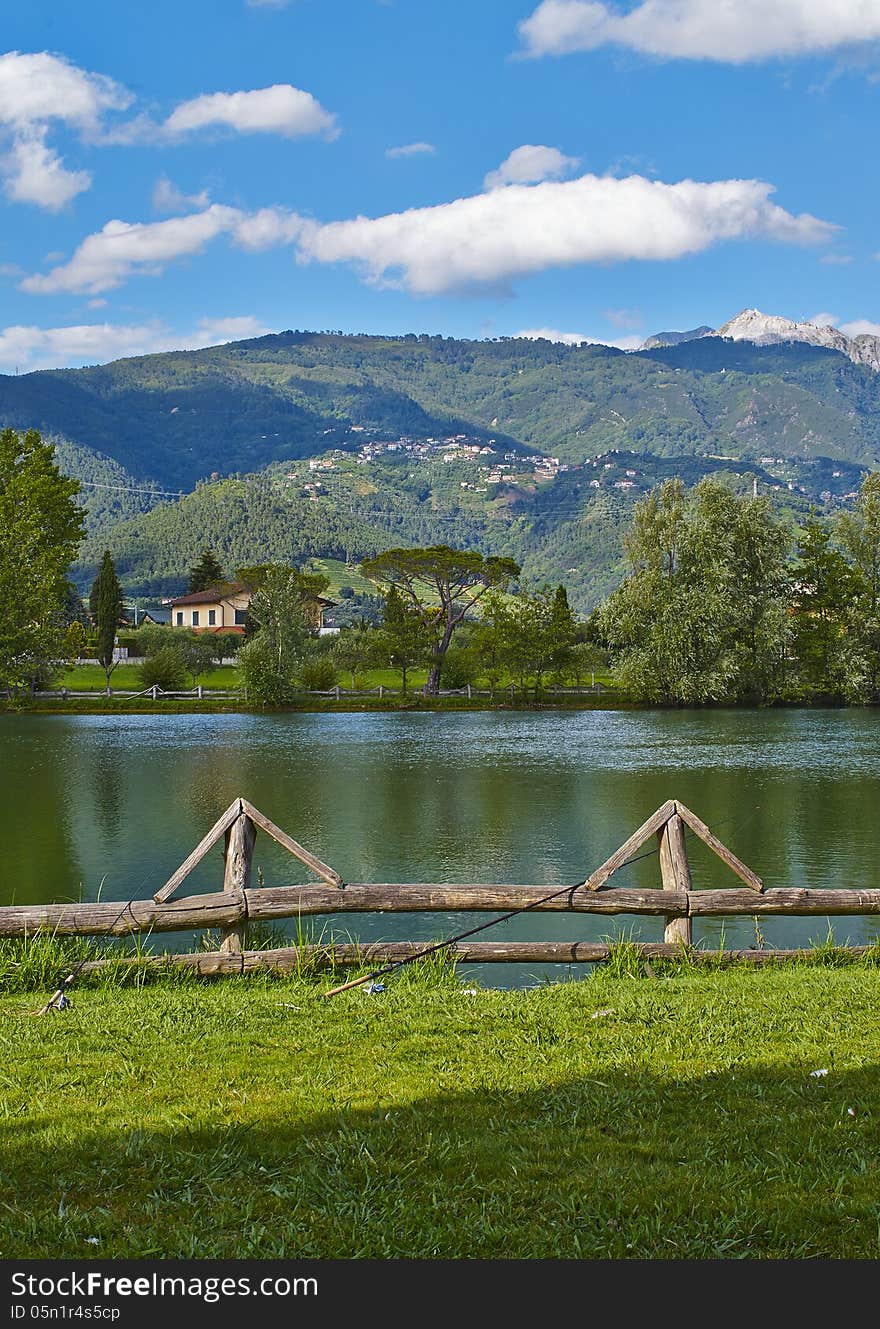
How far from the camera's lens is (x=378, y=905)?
29.1 feet

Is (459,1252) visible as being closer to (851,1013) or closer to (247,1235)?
(247,1235)

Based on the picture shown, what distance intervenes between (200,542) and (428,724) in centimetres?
15475

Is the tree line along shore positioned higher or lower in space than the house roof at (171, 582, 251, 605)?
lower

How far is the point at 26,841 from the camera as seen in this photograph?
66.7 ft

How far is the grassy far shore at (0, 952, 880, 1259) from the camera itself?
384 centimetres

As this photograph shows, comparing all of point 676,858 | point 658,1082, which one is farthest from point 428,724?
point 658,1082

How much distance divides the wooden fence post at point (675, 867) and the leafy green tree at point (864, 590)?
58485 mm

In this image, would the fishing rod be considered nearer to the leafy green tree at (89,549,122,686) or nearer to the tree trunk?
the tree trunk

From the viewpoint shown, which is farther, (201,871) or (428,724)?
(428,724)

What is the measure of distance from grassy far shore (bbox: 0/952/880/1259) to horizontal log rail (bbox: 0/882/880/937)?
840mm

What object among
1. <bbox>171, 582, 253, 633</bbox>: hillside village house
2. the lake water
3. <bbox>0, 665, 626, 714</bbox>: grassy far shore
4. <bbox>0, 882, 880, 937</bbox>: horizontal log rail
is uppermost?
<bbox>171, 582, 253, 633</bbox>: hillside village house

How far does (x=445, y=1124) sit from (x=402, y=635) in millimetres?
64920

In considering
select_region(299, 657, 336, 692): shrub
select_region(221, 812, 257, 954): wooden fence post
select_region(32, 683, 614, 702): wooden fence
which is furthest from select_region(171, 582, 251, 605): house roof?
select_region(221, 812, 257, 954): wooden fence post

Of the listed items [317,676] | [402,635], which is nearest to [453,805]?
[317,676]
